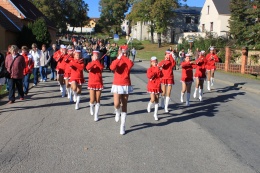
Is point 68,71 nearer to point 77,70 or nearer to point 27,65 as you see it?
point 77,70

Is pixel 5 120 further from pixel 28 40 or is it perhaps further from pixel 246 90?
pixel 28 40

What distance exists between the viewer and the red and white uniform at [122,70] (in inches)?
316

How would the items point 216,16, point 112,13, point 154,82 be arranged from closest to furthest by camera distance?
point 154,82 → point 216,16 → point 112,13

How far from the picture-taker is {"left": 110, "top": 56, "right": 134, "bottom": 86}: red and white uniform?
26.3 ft

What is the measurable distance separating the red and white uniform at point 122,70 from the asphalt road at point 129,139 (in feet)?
3.92

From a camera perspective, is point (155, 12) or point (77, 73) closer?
point (77, 73)

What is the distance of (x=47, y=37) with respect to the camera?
107 ft

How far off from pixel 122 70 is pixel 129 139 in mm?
1675

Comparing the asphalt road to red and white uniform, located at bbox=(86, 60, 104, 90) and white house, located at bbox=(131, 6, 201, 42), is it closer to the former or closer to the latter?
red and white uniform, located at bbox=(86, 60, 104, 90)

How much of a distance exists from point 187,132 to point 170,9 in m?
55.9

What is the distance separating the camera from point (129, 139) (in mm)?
7508

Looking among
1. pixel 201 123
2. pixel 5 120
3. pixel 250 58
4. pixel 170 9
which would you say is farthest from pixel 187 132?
pixel 170 9

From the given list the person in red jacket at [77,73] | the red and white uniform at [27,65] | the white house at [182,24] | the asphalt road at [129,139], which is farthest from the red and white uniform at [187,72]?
the white house at [182,24]

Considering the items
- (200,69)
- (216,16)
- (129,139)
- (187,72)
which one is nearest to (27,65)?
(187,72)
